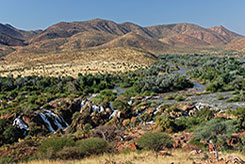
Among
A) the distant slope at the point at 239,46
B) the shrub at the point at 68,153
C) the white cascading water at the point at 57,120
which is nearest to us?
the shrub at the point at 68,153

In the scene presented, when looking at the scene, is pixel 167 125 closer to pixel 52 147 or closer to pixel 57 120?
pixel 52 147

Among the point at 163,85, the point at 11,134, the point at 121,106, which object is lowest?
the point at 11,134

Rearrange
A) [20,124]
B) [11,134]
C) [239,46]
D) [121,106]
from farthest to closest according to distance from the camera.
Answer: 1. [239,46]
2. [121,106]
3. [20,124]
4. [11,134]

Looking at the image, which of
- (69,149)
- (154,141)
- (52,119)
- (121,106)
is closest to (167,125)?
(154,141)

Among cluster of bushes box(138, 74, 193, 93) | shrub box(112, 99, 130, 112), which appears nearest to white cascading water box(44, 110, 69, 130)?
shrub box(112, 99, 130, 112)

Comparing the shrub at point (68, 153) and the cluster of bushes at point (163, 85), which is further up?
the cluster of bushes at point (163, 85)

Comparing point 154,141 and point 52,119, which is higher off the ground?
point 154,141

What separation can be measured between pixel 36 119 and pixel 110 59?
54691 mm

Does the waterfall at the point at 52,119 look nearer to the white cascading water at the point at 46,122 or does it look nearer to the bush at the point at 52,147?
the white cascading water at the point at 46,122

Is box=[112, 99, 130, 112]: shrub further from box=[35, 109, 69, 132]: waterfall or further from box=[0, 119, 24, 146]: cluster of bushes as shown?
box=[0, 119, 24, 146]: cluster of bushes

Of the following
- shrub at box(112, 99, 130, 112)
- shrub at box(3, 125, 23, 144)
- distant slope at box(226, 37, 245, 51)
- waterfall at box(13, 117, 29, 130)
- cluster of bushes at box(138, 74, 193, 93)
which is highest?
distant slope at box(226, 37, 245, 51)

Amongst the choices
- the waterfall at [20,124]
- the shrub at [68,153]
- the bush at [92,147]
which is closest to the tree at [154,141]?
the bush at [92,147]

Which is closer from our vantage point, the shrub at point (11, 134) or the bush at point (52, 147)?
the bush at point (52, 147)

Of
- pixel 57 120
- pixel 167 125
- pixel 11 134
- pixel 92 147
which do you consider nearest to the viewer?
pixel 92 147
